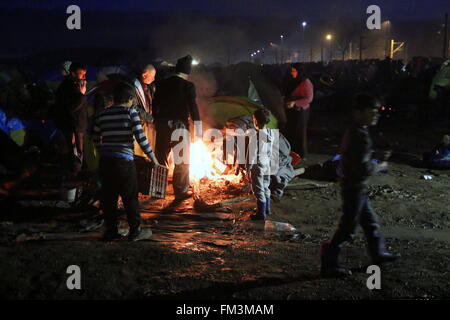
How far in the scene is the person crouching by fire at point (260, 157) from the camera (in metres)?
5.87

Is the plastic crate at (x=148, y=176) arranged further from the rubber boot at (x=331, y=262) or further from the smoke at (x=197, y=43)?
the smoke at (x=197, y=43)

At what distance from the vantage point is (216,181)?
8.09 metres

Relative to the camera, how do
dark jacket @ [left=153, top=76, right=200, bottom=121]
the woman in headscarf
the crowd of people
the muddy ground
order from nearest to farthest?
the muddy ground
the crowd of people
dark jacket @ [left=153, top=76, right=200, bottom=121]
the woman in headscarf

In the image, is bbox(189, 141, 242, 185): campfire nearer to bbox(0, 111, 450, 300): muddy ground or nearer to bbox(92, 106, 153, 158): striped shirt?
bbox(0, 111, 450, 300): muddy ground

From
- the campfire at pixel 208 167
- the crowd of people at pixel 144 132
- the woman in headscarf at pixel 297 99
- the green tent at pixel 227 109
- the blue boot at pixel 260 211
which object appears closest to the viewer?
the crowd of people at pixel 144 132

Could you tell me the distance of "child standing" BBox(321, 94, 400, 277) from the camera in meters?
3.77

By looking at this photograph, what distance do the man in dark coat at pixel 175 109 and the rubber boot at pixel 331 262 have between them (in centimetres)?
314

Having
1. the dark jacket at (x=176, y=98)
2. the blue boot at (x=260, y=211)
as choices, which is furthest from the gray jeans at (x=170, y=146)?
the blue boot at (x=260, y=211)

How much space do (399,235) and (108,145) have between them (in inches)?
151

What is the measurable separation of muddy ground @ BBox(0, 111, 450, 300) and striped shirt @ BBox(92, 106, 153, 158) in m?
1.06

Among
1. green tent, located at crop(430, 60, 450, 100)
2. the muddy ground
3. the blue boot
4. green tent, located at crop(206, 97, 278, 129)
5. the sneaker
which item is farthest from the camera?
green tent, located at crop(430, 60, 450, 100)

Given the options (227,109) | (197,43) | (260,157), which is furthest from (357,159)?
(197,43)

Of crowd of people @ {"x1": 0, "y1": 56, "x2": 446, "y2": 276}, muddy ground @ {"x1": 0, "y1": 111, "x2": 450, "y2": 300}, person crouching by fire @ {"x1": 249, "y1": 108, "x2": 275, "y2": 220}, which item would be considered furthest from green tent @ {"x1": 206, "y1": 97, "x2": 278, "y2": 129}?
person crouching by fire @ {"x1": 249, "y1": 108, "x2": 275, "y2": 220}
